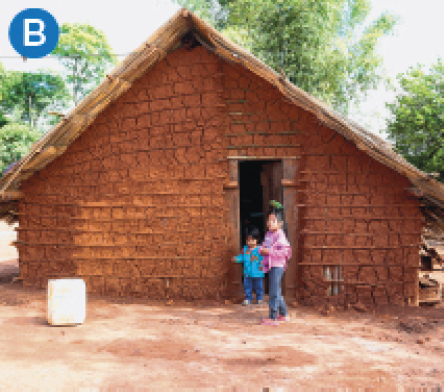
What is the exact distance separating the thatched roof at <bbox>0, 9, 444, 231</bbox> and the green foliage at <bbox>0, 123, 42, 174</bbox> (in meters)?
17.0

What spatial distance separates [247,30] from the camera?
54.1ft

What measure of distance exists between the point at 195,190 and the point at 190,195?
0.11 meters

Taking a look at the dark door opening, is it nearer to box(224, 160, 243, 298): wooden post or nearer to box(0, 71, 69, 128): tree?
box(224, 160, 243, 298): wooden post

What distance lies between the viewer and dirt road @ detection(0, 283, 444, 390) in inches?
143

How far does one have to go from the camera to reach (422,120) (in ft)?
60.5

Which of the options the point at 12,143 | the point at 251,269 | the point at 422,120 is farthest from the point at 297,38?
the point at 12,143

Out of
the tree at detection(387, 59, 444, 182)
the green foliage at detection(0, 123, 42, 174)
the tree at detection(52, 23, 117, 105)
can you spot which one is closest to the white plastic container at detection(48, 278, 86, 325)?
the tree at detection(387, 59, 444, 182)

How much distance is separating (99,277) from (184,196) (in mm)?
1831

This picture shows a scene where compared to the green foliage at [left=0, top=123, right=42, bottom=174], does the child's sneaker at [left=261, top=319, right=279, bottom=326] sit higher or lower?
lower

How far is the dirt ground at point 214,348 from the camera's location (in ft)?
11.8

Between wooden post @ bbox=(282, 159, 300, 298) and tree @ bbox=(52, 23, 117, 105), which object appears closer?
wooden post @ bbox=(282, 159, 300, 298)

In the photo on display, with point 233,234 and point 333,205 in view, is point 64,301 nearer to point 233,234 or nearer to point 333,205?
point 233,234

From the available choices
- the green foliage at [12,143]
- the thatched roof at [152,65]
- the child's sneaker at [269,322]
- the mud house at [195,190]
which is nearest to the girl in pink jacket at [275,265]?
the child's sneaker at [269,322]

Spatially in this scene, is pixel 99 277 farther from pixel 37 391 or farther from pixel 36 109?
pixel 36 109
